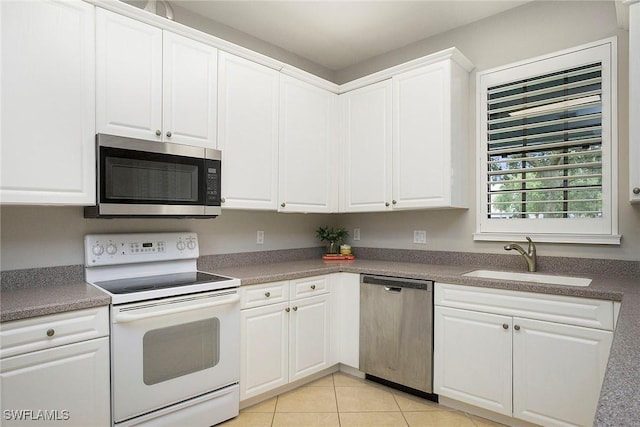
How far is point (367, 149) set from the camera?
314 centimetres

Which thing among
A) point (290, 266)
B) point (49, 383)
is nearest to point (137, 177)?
point (49, 383)

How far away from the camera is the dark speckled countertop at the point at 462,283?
0.71 m

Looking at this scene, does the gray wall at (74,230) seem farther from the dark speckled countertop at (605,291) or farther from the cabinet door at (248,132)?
the cabinet door at (248,132)

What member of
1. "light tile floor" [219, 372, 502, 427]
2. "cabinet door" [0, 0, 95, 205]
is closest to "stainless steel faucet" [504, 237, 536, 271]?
"light tile floor" [219, 372, 502, 427]

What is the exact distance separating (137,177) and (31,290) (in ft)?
2.54

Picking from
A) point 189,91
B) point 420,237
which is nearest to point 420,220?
point 420,237

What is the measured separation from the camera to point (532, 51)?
2.66m

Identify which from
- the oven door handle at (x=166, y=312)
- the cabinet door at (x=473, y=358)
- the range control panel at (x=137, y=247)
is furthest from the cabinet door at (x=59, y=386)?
the cabinet door at (x=473, y=358)

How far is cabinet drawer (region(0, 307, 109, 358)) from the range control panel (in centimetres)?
53

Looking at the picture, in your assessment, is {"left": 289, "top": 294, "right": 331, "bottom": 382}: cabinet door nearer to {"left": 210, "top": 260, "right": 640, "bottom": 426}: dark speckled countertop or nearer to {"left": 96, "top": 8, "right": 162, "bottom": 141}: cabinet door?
{"left": 210, "top": 260, "right": 640, "bottom": 426}: dark speckled countertop

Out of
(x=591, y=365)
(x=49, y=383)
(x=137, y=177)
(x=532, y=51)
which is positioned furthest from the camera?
(x=532, y=51)

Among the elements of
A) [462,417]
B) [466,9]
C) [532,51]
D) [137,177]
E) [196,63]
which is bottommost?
[462,417]

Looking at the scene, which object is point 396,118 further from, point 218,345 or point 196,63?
point 218,345

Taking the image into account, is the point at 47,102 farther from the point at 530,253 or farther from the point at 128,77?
the point at 530,253
